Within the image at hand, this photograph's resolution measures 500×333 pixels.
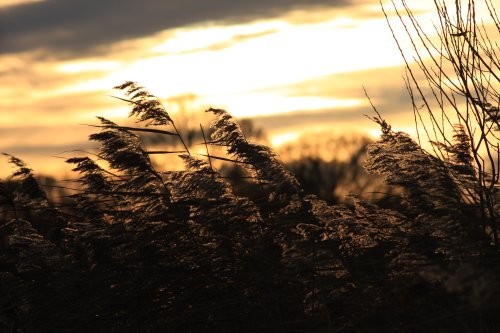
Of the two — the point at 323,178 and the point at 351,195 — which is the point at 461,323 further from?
the point at 323,178

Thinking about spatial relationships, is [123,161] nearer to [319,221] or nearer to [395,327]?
[319,221]

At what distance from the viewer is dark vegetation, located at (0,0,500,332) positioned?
4703 millimetres

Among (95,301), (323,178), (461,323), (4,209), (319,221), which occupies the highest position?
(323,178)

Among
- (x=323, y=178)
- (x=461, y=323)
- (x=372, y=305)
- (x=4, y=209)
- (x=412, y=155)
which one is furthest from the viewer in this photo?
(x=323, y=178)

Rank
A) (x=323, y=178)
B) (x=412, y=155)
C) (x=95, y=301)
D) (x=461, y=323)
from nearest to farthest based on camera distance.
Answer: (x=461, y=323) < (x=95, y=301) < (x=412, y=155) < (x=323, y=178)

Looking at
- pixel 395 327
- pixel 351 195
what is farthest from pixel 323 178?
pixel 395 327

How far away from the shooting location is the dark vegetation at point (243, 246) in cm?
470

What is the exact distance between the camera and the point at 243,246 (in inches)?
208

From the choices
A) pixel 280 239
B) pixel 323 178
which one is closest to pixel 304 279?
pixel 280 239

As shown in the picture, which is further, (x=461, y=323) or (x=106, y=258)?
(x=106, y=258)

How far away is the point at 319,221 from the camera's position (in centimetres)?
533

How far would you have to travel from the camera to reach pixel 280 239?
518 centimetres

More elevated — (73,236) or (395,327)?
(73,236)

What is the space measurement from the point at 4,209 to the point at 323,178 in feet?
48.4
